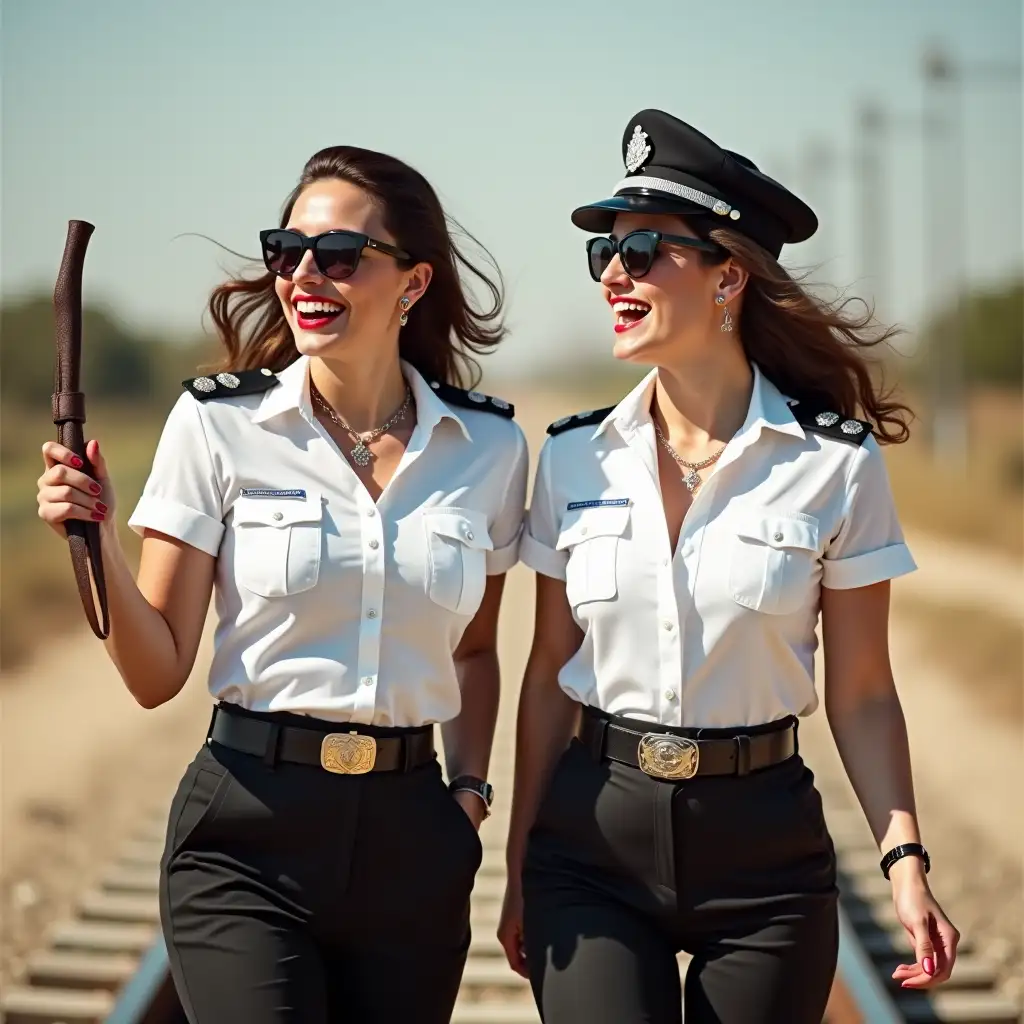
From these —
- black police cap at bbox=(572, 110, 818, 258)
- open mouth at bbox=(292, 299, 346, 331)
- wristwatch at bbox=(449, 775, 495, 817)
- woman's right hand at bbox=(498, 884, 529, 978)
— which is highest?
black police cap at bbox=(572, 110, 818, 258)

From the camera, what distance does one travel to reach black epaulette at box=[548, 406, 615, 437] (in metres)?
3.68

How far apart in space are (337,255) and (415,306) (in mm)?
536

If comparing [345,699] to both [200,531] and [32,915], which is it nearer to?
[200,531]

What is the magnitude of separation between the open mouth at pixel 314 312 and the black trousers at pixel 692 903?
112 centimetres

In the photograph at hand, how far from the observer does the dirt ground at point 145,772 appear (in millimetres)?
7098

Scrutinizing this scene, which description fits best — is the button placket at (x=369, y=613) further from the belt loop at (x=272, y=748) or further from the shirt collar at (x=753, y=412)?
the shirt collar at (x=753, y=412)

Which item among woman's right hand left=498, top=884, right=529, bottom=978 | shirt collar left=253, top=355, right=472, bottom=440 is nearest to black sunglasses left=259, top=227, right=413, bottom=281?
shirt collar left=253, top=355, right=472, bottom=440

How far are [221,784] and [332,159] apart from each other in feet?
4.48

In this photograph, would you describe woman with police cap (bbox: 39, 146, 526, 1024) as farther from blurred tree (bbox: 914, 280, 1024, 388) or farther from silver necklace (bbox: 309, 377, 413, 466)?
blurred tree (bbox: 914, 280, 1024, 388)

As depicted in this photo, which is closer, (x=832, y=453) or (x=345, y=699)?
(x=345, y=699)

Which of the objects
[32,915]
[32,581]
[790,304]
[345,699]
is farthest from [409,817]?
[32,581]

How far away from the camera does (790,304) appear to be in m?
3.60

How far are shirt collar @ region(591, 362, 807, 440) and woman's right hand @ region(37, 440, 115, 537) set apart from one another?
1188 millimetres

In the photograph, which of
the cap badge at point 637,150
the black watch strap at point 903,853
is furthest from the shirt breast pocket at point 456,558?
the black watch strap at point 903,853
